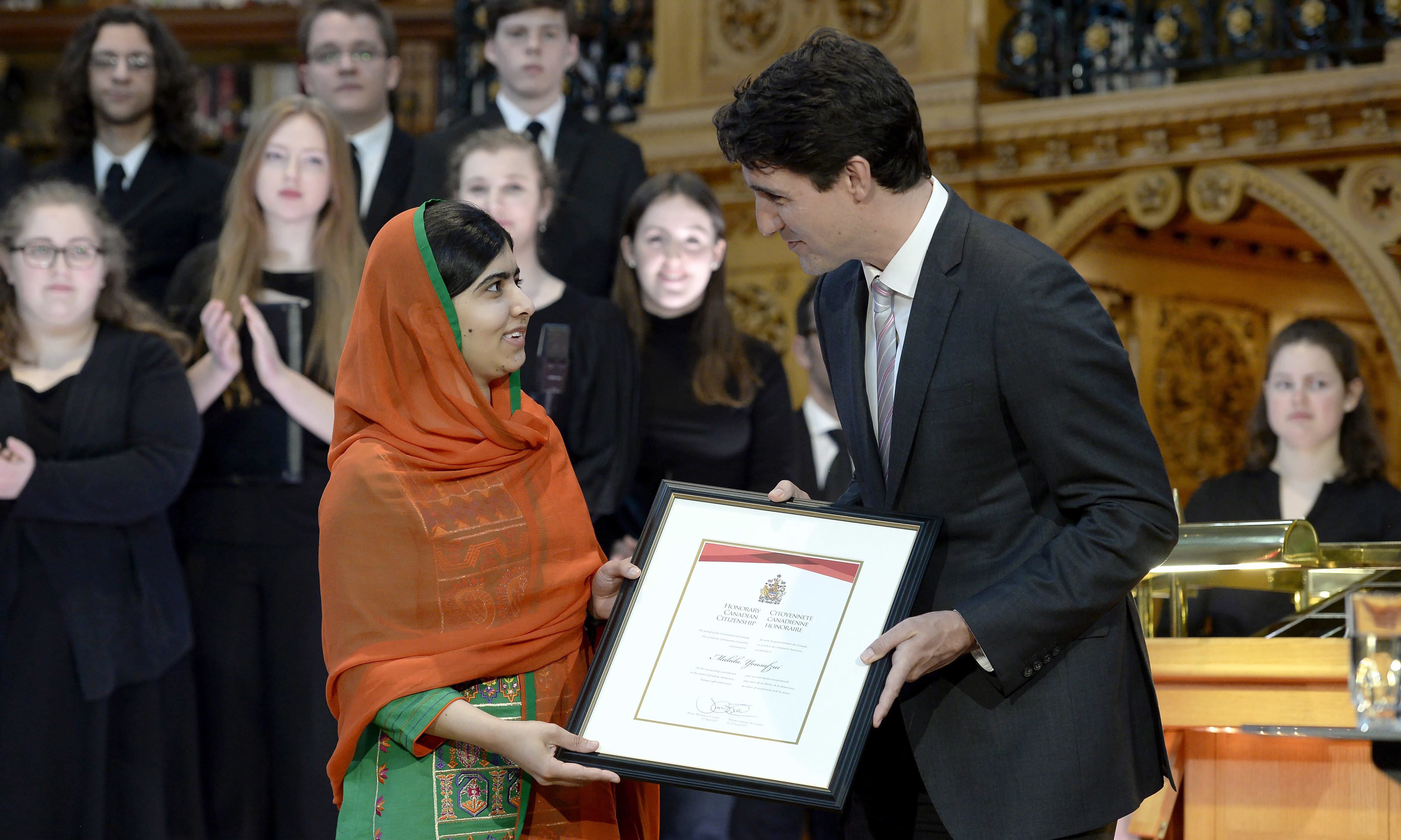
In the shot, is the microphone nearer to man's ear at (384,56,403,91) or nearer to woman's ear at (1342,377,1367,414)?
man's ear at (384,56,403,91)

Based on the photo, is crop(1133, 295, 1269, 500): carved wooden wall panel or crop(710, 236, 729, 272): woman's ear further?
crop(1133, 295, 1269, 500): carved wooden wall panel

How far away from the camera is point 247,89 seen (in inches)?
268

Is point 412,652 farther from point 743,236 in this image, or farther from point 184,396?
point 743,236

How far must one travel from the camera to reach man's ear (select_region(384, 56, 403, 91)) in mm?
4484

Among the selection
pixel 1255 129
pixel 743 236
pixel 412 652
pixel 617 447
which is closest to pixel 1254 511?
pixel 1255 129

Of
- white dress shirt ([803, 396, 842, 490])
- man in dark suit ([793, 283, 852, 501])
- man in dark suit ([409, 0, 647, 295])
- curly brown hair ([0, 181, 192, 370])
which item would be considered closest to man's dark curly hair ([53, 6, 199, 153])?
curly brown hair ([0, 181, 192, 370])

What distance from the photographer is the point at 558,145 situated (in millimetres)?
4367

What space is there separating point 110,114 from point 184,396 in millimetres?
1186

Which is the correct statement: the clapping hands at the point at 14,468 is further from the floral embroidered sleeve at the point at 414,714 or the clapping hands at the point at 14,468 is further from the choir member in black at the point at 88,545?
the floral embroidered sleeve at the point at 414,714

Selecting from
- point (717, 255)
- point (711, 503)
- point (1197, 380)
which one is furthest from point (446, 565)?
point (1197, 380)

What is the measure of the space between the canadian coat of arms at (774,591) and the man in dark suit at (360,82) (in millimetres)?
2669

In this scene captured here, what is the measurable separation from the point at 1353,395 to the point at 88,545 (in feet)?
10.4

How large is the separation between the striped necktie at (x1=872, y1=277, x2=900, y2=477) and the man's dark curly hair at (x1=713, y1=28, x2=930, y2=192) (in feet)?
0.51
